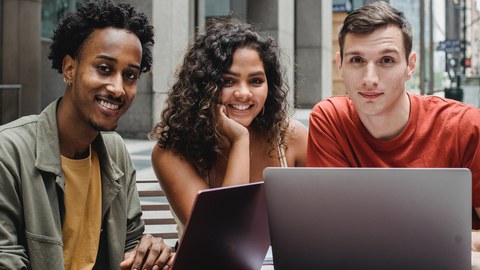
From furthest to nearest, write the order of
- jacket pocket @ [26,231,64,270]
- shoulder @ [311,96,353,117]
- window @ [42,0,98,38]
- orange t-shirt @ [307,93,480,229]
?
window @ [42,0,98,38] → shoulder @ [311,96,353,117] → orange t-shirt @ [307,93,480,229] → jacket pocket @ [26,231,64,270]

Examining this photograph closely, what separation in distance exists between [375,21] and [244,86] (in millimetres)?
751

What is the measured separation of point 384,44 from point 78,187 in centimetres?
125

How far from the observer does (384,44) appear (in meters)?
2.27

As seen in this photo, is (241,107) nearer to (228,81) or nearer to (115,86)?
(228,81)

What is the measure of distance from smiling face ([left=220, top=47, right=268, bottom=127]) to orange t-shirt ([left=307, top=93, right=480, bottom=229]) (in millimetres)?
330

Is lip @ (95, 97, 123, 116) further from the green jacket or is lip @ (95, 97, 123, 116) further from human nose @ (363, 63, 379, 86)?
human nose @ (363, 63, 379, 86)

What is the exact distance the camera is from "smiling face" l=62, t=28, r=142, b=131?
7.08 feet

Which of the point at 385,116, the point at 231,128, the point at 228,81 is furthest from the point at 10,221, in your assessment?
the point at 385,116

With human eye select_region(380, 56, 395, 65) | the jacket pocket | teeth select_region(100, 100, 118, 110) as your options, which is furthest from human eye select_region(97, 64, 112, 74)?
human eye select_region(380, 56, 395, 65)

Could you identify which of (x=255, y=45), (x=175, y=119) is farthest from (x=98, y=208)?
(x=255, y=45)

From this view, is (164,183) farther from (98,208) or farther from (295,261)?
(295,261)

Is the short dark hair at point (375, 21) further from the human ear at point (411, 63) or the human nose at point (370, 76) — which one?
the human nose at point (370, 76)

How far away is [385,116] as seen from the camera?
246 cm

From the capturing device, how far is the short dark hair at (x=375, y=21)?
2279mm
